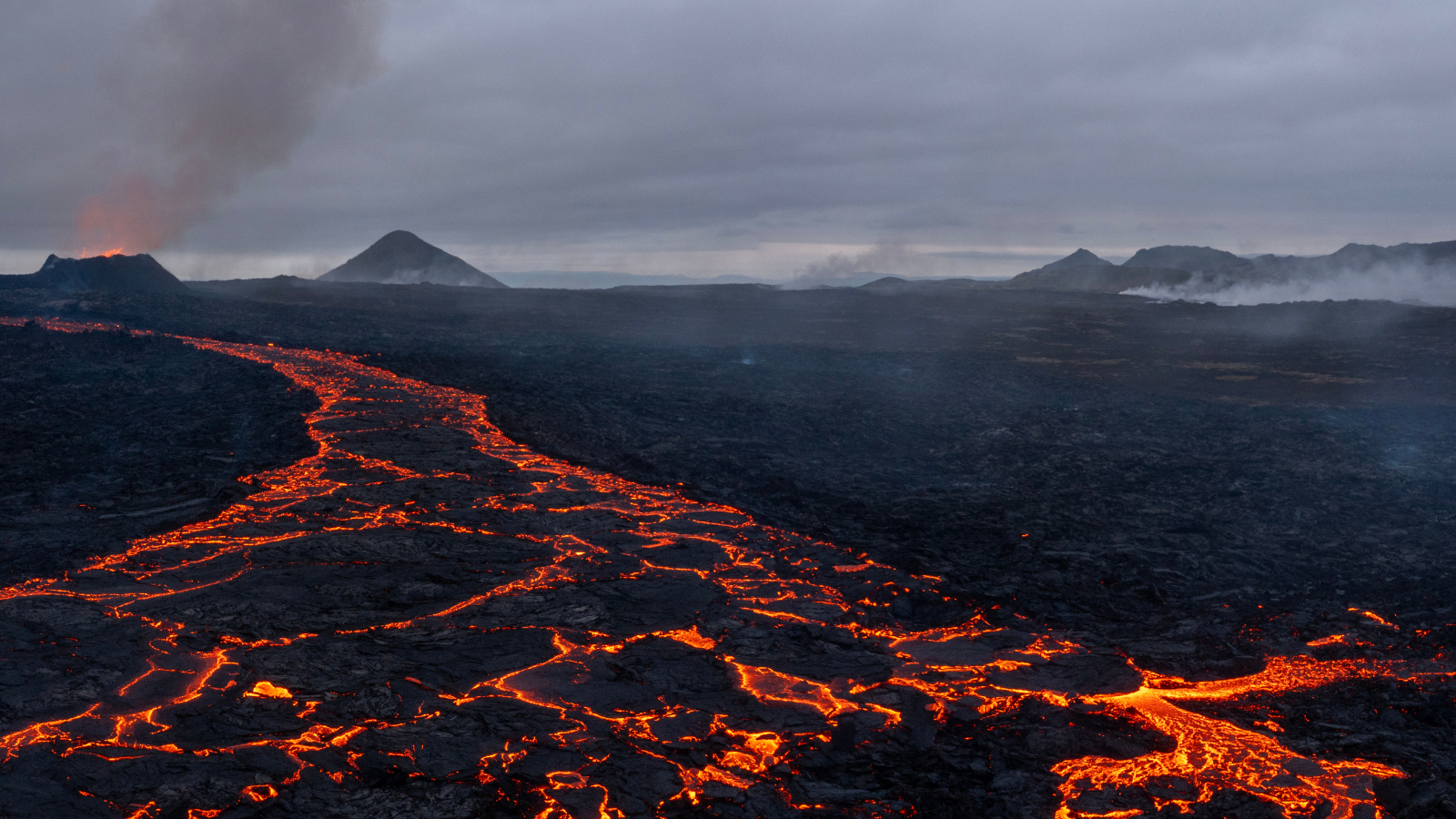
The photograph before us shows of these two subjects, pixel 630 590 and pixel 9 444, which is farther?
pixel 9 444

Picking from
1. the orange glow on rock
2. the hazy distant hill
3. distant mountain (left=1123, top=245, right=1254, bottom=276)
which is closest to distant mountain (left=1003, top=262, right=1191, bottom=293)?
the hazy distant hill

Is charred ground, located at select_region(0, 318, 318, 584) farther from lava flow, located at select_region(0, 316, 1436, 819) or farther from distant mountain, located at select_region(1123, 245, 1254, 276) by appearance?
distant mountain, located at select_region(1123, 245, 1254, 276)

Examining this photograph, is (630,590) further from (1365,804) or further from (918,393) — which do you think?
(918,393)

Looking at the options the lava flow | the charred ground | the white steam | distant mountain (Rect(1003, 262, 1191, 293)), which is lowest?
the lava flow

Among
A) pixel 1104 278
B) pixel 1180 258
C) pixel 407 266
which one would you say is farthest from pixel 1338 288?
pixel 407 266

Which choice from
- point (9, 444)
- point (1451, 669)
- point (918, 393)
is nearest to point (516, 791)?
point (1451, 669)

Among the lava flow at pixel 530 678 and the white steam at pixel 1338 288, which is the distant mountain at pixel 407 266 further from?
the lava flow at pixel 530 678

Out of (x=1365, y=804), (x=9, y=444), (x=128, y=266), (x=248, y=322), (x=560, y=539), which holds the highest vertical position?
(x=128, y=266)
